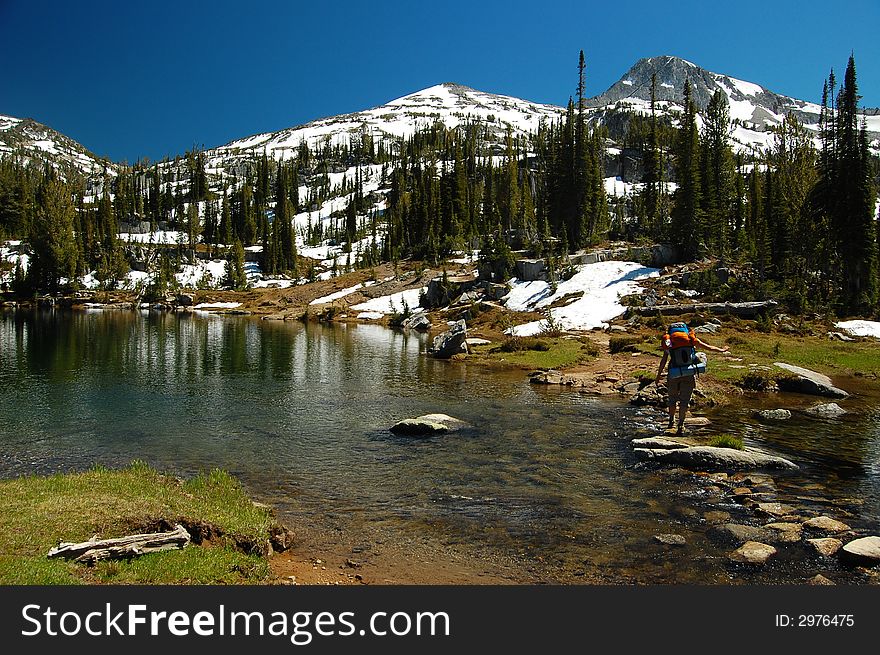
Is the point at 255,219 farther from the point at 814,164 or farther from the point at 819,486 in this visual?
the point at 819,486

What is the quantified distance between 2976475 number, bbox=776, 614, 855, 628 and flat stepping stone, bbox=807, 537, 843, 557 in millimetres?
3829

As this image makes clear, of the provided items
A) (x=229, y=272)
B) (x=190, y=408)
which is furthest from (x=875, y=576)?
(x=229, y=272)

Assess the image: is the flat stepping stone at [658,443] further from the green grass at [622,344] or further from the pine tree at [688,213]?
the pine tree at [688,213]

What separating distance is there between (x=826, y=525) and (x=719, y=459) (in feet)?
14.2

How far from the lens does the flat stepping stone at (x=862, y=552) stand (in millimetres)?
10211

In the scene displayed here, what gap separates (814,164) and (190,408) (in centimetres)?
8941

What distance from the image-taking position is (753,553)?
35.5 feet

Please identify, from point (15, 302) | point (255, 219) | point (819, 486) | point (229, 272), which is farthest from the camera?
point (255, 219)

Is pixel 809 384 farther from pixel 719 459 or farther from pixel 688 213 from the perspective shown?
pixel 688 213

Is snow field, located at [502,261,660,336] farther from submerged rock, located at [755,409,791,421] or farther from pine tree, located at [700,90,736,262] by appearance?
submerged rock, located at [755,409,791,421]

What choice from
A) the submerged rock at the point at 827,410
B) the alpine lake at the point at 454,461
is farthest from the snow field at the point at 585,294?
the submerged rock at the point at 827,410

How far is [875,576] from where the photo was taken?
985 cm

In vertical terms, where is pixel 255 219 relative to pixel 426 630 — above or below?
above

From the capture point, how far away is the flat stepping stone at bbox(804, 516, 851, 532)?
39.4ft
